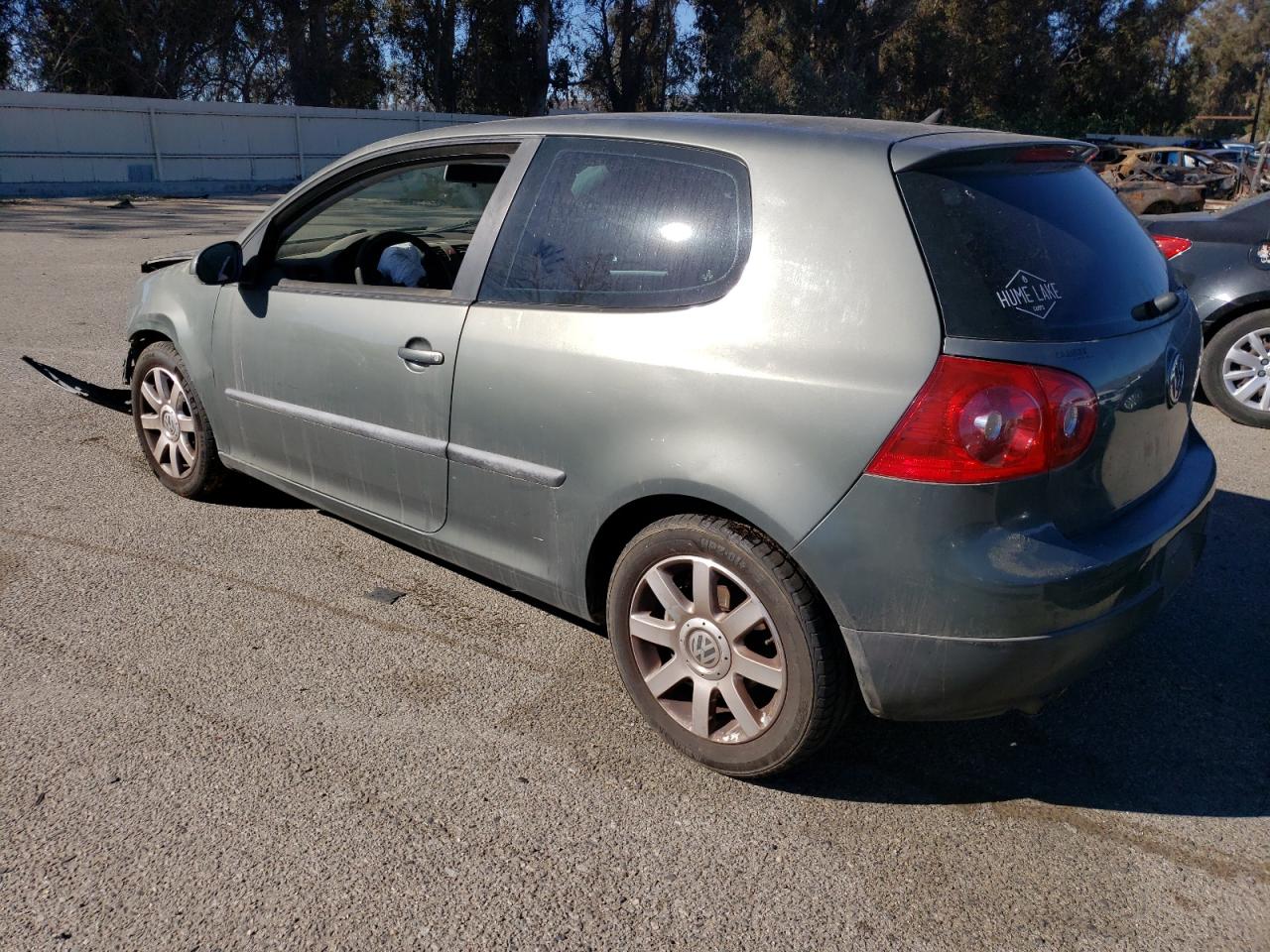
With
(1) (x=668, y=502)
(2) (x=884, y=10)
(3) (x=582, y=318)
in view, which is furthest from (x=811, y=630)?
(2) (x=884, y=10)

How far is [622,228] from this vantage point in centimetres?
313

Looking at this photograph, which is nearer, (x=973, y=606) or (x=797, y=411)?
(x=973, y=606)

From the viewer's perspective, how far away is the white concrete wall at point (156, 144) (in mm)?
25406

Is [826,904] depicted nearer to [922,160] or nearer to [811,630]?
[811,630]

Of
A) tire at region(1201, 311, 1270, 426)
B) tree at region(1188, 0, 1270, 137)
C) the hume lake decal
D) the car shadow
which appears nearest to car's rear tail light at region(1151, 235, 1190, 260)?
tire at region(1201, 311, 1270, 426)

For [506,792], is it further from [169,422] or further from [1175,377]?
[169,422]

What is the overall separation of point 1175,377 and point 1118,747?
1.08m

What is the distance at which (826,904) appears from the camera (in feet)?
8.19

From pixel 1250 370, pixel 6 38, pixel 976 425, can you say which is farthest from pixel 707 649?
pixel 6 38

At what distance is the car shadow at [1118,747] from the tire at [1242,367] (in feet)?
10.8

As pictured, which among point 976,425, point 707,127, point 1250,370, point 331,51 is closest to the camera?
point 976,425

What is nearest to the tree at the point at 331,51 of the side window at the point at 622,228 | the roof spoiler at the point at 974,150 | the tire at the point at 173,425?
the tire at the point at 173,425

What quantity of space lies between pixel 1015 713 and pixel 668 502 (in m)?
1.32

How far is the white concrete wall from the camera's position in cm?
2541
